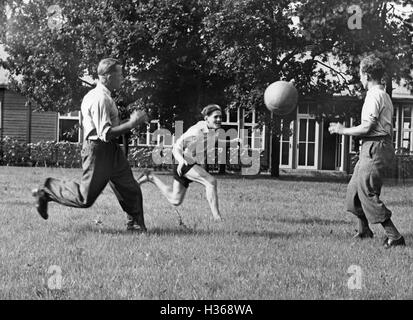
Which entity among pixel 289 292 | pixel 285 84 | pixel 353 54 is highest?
pixel 353 54

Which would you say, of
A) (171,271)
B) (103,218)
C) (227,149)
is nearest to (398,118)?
(227,149)

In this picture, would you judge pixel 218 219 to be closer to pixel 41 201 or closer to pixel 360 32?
pixel 41 201

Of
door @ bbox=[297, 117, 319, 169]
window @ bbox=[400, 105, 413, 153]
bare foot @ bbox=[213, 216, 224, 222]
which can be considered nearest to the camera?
bare foot @ bbox=[213, 216, 224, 222]

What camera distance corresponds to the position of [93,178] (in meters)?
7.22

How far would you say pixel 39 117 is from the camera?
107 ft

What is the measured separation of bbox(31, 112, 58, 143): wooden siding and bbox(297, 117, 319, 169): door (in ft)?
39.6

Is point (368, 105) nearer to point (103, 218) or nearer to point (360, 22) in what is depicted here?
point (103, 218)

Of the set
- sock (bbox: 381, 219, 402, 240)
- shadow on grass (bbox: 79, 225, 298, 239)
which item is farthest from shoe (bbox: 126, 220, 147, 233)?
sock (bbox: 381, 219, 402, 240)

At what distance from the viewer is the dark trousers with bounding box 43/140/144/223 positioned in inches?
285

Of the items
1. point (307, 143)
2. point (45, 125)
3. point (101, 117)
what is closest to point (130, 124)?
point (101, 117)

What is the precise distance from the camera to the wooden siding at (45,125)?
32.6m

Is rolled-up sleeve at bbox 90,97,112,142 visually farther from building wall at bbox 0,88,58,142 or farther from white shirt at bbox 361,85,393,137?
building wall at bbox 0,88,58,142

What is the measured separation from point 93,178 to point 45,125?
26420mm

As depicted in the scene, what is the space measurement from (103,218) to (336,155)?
24018 mm
